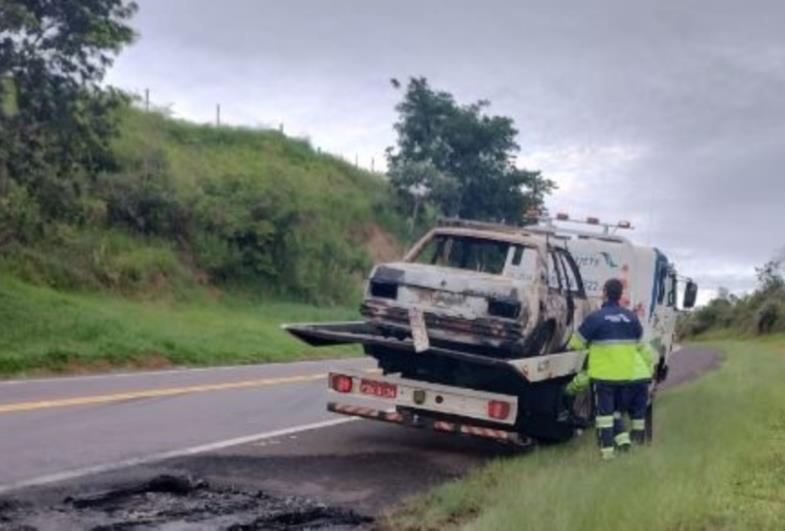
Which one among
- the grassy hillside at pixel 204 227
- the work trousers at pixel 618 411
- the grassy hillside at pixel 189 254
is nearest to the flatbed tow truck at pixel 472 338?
the work trousers at pixel 618 411

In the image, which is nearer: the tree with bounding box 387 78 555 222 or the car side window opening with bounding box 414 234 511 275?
the car side window opening with bounding box 414 234 511 275

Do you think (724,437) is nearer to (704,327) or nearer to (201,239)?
(201,239)

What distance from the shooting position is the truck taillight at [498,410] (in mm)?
10977

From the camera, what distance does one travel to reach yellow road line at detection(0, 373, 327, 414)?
1348 centimetres

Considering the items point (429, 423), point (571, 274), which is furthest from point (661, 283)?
point (429, 423)

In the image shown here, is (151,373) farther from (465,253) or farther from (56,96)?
(465,253)

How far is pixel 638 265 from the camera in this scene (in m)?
17.6

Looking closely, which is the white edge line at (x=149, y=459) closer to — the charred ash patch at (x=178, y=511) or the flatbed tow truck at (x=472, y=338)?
the charred ash patch at (x=178, y=511)

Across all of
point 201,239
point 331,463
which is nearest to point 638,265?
point 331,463

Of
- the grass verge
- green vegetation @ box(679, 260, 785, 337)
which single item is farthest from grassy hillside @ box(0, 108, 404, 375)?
green vegetation @ box(679, 260, 785, 337)

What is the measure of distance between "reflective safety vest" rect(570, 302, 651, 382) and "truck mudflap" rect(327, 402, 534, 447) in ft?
3.63

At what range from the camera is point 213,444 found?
11.4 meters

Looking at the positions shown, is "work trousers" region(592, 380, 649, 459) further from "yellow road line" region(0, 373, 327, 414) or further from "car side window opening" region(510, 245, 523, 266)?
"yellow road line" region(0, 373, 327, 414)

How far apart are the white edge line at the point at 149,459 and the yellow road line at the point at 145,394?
2805mm
